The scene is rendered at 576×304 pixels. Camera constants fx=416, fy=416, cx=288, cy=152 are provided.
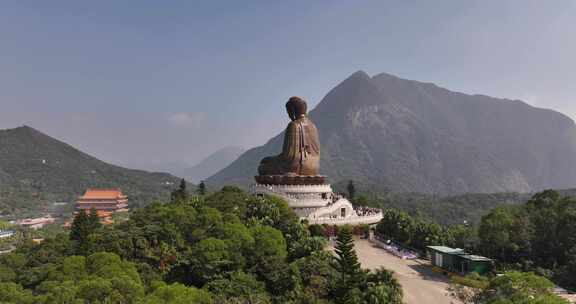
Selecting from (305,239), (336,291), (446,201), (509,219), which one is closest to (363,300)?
(336,291)

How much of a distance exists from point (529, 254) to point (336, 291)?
1681cm

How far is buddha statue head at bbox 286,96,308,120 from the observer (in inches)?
1789

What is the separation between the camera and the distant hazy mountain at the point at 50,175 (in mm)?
101500

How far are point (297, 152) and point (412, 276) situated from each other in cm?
2075

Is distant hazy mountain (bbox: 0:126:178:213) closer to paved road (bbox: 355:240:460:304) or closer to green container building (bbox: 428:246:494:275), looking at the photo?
paved road (bbox: 355:240:460:304)

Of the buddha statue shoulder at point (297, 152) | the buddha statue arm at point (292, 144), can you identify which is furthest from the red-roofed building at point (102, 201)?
the buddha statue arm at point (292, 144)

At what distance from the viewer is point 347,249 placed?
2130 centimetres

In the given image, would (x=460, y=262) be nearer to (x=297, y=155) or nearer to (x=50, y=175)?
(x=297, y=155)

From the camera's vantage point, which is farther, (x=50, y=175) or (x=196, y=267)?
(x=50, y=175)

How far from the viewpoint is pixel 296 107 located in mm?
45375

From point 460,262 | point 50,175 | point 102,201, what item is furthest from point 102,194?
point 460,262

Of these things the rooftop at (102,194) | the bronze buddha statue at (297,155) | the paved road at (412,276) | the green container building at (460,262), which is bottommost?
the paved road at (412,276)

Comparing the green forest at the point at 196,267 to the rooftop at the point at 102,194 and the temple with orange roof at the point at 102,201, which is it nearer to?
the temple with orange roof at the point at 102,201

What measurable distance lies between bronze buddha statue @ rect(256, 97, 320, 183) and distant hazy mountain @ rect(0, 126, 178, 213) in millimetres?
69682
